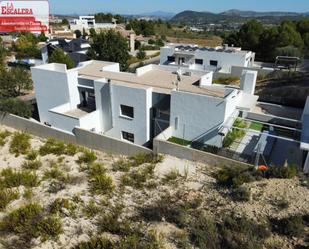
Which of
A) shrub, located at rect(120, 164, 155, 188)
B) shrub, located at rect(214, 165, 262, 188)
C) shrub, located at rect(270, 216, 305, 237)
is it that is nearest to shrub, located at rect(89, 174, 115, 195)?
shrub, located at rect(120, 164, 155, 188)

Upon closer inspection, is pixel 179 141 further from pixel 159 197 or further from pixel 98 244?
pixel 98 244

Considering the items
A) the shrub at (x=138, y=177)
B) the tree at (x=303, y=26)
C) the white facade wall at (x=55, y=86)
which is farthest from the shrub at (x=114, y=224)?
the tree at (x=303, y=26)

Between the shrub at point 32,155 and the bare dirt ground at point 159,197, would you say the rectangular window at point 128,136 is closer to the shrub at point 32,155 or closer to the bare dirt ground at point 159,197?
the bare dirt ground at point 159,197

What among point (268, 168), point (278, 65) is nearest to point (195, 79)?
point (268, 168)

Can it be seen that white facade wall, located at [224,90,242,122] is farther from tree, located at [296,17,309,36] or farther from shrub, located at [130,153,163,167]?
tree, located at [296,17,309,36]

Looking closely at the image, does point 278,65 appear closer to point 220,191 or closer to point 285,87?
point 285,87

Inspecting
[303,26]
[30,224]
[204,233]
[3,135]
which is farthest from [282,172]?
[303,26]
